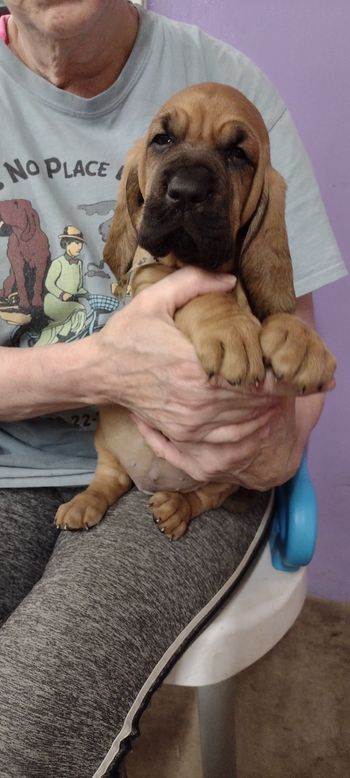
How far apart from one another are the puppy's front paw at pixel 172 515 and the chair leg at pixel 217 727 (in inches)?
9.6

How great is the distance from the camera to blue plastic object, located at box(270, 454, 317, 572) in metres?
1.15

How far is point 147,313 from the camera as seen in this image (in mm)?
1048

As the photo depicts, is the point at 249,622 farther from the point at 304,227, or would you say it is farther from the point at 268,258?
the point at 304,227

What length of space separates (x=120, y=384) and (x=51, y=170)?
0.40 meters

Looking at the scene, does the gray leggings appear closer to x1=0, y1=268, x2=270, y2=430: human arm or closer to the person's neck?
x1=0, y1=268, x2=270, y2=430: human arm

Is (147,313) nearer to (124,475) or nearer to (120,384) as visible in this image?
(120,384)

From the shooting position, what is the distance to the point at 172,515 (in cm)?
112

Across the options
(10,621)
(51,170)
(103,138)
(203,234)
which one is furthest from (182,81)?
(10,621)

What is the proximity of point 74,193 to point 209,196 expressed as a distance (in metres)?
0.35

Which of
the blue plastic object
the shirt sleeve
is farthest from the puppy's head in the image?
the blue plastic object

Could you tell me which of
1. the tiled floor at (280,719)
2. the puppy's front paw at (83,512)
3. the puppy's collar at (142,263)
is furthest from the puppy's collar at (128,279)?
the tiled floor at (280,719)

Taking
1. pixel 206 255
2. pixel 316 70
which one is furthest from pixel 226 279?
pixel 316 70

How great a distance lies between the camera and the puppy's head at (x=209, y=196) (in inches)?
38.8

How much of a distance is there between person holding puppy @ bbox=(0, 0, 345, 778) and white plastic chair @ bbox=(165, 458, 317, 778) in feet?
0.17
